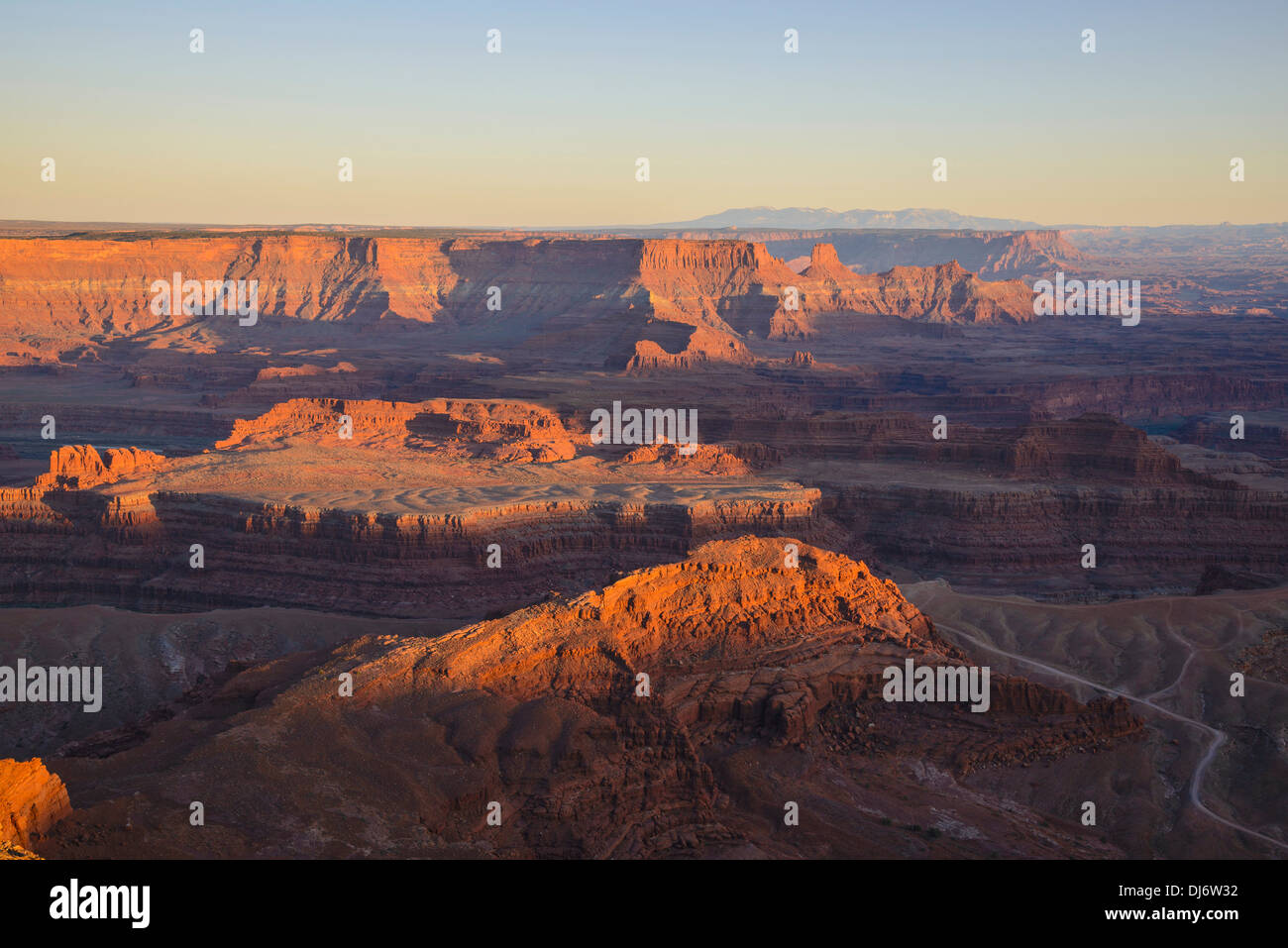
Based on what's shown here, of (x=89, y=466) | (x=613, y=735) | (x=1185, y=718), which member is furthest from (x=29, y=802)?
(x=89, y=466)

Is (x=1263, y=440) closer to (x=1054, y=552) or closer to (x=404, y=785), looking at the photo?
(x=1054, y=552)

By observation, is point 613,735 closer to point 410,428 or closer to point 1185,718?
point 1185,718

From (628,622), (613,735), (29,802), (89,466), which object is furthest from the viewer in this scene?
(89,466)

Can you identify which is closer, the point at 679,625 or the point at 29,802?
the point at 29,802

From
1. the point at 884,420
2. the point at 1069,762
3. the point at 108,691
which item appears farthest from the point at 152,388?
the point at 1069,762

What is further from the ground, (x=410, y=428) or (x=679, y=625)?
(x=410, y=428)

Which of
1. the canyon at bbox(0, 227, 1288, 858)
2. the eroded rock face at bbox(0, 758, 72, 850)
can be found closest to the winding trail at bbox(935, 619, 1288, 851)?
the canyon at bbox(0, 227, 1288, 858)
